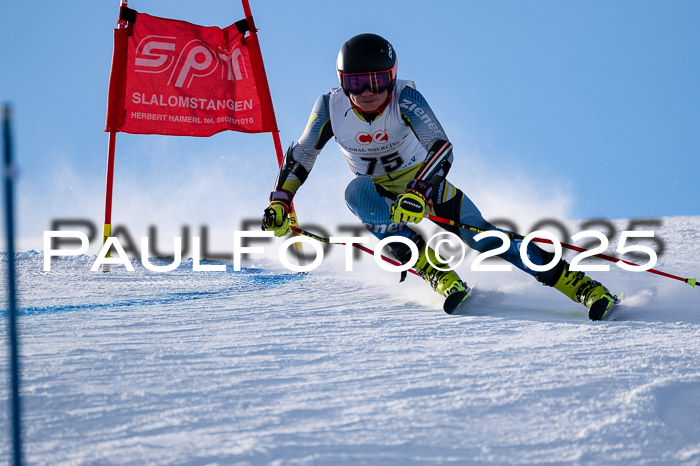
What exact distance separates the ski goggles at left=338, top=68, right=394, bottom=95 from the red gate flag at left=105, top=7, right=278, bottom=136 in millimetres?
2623

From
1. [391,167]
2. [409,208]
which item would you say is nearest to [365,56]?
[391,167]

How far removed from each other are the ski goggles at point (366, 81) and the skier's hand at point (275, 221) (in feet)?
2.49

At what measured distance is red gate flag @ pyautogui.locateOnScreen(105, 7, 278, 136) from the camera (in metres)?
5.41

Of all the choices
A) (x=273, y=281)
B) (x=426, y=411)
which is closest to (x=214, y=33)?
(x=273, y=281)

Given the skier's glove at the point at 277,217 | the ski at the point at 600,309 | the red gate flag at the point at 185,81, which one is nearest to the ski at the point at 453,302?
the ski at the point at 600,309

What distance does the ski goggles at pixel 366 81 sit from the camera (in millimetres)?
3262

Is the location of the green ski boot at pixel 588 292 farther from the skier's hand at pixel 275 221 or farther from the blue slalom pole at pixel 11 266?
the blue slalom pole at pixel 11 266

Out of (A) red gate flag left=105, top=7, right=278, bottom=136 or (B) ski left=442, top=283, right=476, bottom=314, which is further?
(A) red gate flag left=105, top=7, right=278, bottom=136

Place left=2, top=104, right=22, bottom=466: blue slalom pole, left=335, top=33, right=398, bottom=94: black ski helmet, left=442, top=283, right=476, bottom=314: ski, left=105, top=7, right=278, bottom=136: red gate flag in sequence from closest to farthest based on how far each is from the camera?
left=2, top=104, right=22, bottom=466: blue slalom pole
left=335, top=33, right=398, bottom=94: black ski helmet
left=442, top=283, right=476, bottom=314: ski
left=105, top=7, right=278, bottom=136: red gate flag

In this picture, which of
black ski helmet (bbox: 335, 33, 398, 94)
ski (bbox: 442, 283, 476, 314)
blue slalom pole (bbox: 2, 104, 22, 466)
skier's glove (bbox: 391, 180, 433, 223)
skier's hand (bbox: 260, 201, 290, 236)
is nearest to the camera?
blue slalom pole (bbox: 2, 104, 22, 466)

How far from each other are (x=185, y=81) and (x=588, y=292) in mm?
3899

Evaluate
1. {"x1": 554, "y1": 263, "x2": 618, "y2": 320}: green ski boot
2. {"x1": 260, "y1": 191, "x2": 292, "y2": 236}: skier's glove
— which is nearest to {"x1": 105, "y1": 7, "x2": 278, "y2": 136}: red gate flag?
{"x1": 260, "y1": 191, "x2": 292, "y2": 236}: skier's glove

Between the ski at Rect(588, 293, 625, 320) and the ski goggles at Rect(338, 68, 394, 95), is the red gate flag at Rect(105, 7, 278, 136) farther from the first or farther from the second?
the ski at Rect(588, 293, 625, 320)

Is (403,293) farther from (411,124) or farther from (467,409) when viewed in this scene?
(467,409)
